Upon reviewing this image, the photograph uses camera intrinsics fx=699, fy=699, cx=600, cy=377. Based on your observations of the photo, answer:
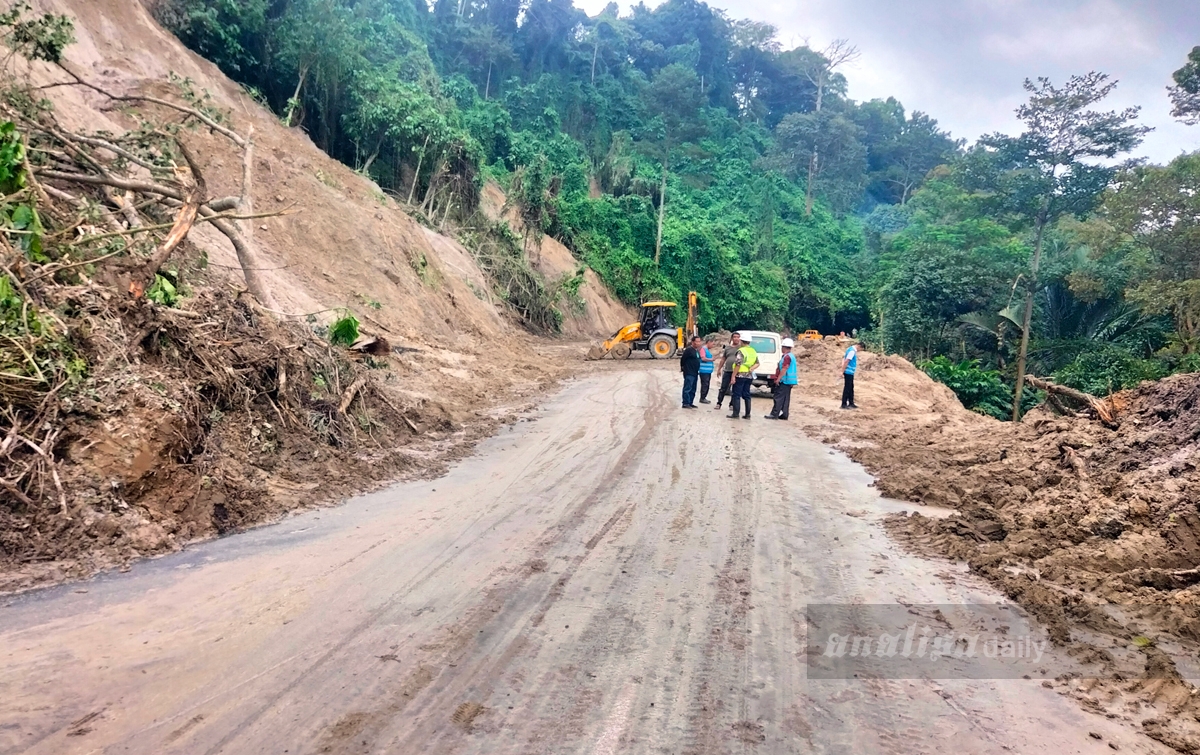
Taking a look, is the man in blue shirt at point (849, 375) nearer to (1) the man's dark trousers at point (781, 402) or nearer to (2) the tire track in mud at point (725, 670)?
(1) the man's dark trousers at point (781, 402)

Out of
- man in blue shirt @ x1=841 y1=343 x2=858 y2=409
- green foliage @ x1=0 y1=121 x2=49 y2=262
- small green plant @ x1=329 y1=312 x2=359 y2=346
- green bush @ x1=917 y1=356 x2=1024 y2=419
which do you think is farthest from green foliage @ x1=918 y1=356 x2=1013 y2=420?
green foliage @ x1=0 y1=121 x2=49 y2=262

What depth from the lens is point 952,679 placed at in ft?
13.4


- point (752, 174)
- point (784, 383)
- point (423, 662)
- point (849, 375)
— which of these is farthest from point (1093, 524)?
point (752, 174)

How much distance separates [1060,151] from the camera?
27281 millimetres

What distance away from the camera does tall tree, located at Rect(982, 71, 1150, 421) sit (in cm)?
2611

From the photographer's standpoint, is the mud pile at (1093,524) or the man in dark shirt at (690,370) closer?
the mud pile at (1093,524)

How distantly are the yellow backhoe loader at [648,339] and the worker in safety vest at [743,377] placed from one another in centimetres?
1172

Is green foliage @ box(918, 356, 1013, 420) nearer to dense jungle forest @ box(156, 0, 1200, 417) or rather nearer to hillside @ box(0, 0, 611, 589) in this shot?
dense jungle forest @ box(156, 0, 1200, 417)

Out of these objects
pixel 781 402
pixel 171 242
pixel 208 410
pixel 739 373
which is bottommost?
pixel 781 402

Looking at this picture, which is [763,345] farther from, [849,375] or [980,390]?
[980,390]

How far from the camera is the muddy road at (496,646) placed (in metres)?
3.37

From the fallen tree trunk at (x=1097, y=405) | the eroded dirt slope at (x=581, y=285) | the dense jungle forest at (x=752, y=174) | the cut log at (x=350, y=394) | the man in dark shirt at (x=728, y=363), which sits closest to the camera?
the cut log at (x=350, y=394)

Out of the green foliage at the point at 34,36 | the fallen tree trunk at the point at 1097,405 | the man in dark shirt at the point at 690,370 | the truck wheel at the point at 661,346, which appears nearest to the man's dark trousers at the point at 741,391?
the man in dark shirt at the point at 690,370

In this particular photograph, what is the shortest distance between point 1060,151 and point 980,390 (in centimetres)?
1063
